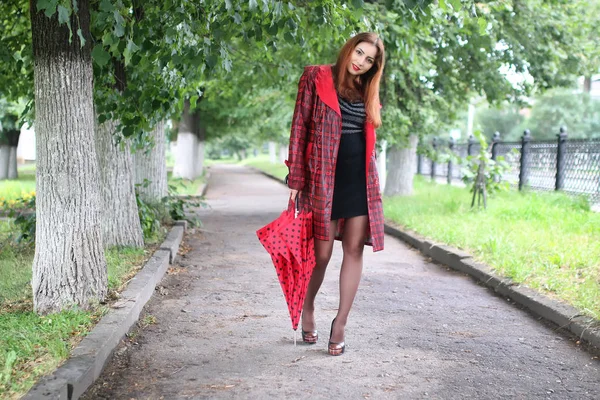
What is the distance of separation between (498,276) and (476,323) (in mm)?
1480

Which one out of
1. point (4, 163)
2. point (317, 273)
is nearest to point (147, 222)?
point (317, 273)

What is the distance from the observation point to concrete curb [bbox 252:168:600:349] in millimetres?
4820

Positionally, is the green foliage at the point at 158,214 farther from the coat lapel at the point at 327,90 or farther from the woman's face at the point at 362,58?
the woman's face at the point at 362,58

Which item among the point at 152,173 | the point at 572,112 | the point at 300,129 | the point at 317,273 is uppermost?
the point at 572,112

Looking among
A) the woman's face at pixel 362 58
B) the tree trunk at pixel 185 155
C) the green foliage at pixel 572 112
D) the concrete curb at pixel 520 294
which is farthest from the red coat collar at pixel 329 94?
the green foliage at pixel 572 112

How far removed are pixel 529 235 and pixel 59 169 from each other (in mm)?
5918

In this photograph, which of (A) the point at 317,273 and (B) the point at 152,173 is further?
(B) the point at 152,173

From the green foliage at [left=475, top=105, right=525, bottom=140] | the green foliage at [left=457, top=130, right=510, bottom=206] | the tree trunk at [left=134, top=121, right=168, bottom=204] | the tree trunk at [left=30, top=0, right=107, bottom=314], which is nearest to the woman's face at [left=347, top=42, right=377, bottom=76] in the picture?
the tree trunk at [left=30, top=0, right=107, bottom=314]

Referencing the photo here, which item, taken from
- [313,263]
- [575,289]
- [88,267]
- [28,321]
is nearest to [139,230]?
[88,267]

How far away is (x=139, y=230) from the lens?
7.67 metres

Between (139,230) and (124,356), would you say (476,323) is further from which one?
(139,230)

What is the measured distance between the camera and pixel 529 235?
27.9ft

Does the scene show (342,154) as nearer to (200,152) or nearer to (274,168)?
(200,152)

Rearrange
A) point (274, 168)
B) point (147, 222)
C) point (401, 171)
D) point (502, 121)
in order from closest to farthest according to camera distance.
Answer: point (147, 222) → point (401, 171) → point (274, 168) → point (502, 121)
